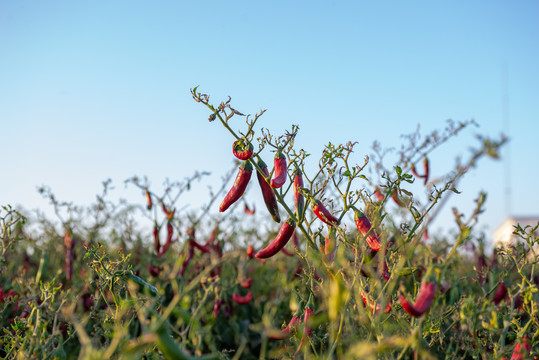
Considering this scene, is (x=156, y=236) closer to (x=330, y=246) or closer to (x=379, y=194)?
(x=379, y=194)

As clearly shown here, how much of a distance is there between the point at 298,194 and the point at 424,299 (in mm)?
859

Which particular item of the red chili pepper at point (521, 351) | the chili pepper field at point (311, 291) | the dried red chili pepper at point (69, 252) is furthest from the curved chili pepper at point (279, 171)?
the dried red chili pepper at point (69, 252)

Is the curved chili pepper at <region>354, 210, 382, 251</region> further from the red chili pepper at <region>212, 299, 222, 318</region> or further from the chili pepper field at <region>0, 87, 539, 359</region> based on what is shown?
the red chili pepper at <region>212, 299, 222, 318</region>

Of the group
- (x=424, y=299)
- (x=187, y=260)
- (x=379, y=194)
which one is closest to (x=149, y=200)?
(x=187, y=260)

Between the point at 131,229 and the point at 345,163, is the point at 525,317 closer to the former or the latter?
the point at 345,163

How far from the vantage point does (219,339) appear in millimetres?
3719

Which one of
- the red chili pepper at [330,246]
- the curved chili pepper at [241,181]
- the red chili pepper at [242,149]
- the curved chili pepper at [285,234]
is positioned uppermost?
the red chili pepper at [242,149]

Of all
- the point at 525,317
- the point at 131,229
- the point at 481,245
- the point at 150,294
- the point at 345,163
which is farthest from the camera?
the point at 131,229

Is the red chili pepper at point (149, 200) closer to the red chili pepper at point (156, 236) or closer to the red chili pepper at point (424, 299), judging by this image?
the red chili pepper at point (156, 236)

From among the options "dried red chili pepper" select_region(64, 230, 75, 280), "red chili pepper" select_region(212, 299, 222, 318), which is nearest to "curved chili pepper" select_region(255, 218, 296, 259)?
"red chili pepper" select_region(212, 299, 222, 318)

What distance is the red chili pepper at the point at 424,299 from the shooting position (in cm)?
143

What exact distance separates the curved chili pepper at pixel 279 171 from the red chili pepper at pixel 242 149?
15cm

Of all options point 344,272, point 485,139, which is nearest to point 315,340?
point 344,272

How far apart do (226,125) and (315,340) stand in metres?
1.05
